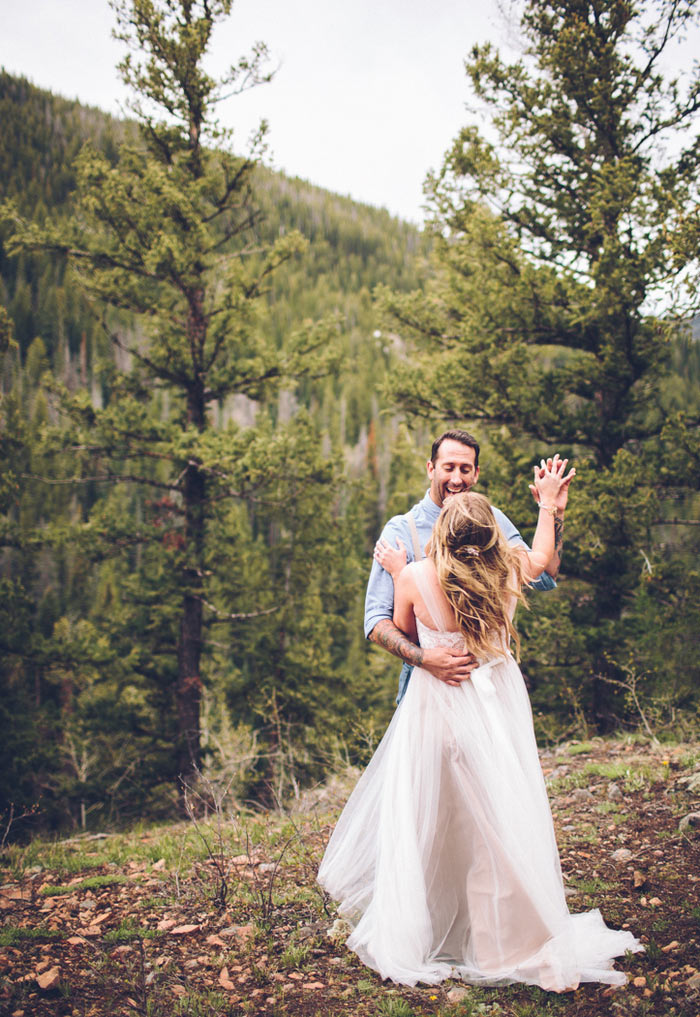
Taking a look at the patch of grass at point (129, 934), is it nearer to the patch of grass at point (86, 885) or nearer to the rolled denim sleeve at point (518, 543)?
the patch of grass at point (86, 885)

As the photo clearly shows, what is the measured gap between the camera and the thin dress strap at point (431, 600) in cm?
291

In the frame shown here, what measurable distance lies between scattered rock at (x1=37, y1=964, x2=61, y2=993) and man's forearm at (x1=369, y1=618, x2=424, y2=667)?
2.05 meters

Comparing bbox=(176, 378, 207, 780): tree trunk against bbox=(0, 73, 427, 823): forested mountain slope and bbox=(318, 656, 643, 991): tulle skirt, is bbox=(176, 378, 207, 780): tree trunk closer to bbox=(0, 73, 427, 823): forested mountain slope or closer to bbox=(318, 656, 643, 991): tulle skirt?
bbox=(0, 73, 427, 823): forested mountain slope


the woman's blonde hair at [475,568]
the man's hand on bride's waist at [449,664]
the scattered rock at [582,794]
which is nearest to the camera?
the woman's blonde hair at [475,568]

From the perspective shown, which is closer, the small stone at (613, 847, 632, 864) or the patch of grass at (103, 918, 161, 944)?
the patch of grass at (103, 918, 161, 944)

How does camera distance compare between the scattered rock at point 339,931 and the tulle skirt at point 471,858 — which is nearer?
the tulle skirt at point 471,858

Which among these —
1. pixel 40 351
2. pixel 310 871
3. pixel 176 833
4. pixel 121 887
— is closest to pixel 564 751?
pixel 310 871

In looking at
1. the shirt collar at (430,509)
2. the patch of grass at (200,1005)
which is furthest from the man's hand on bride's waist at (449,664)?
the patch of grass at (200,1005)

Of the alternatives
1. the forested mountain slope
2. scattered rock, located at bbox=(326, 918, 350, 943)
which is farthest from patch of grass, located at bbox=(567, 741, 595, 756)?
scattered rock, located at bbox=(326, 918, 350, 943)

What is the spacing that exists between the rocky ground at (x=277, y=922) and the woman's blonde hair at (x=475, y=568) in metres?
1.48

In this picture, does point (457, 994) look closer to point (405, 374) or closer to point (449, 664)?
point (449, 664)

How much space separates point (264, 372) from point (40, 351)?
69.4m

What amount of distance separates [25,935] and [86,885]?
0.91 m

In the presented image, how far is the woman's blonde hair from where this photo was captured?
277 cm
